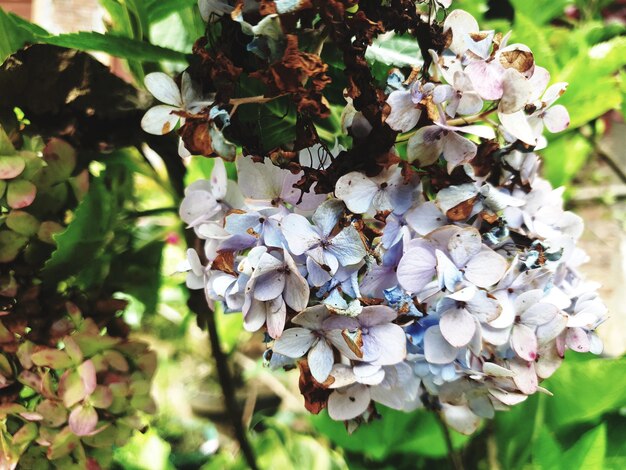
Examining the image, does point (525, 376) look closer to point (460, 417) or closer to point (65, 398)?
point (460, 417)

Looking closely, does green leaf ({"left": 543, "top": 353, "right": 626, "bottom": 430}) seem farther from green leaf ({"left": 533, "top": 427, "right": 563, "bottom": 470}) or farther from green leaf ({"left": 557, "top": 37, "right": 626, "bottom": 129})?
green leaf ({"left": 557, "top": 37, "right": 626, "bottom": 129})

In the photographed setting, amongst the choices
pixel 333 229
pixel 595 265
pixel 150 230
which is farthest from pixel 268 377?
pixel 595 265

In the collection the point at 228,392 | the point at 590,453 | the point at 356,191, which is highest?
the point at 356,191

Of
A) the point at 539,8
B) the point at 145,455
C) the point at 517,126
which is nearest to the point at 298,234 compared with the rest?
the point at 517,126

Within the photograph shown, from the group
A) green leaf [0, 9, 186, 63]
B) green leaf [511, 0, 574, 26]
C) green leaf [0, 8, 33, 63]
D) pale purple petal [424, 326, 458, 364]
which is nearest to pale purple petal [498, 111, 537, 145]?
pale purple petal [424, 326, 458, 364]

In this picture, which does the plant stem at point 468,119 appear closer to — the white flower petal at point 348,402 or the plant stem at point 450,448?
the white flower petal at point 348,402

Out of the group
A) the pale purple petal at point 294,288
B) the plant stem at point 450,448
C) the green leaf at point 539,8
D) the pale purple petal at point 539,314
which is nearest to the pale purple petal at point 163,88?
the pale purple petal at point 294,288

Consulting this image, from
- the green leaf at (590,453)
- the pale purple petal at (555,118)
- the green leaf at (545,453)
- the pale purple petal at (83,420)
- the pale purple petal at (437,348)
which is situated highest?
the pale purple petal at (555,118)
